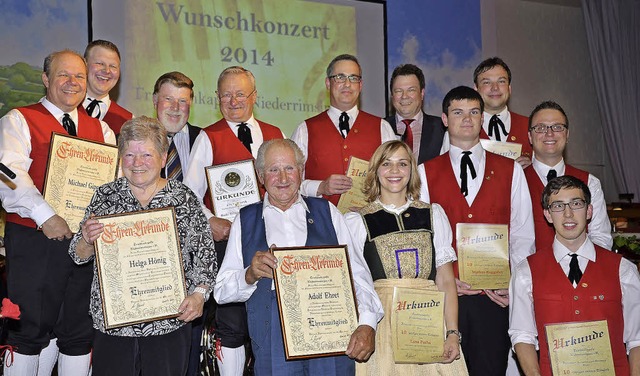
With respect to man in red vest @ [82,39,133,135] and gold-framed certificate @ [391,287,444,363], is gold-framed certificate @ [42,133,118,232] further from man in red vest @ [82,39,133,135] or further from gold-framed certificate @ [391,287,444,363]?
gold-framed certificate @ [391,287,444,363]

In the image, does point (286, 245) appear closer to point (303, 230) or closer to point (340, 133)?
point (303, 230)

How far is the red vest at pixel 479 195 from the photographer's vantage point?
4145mm

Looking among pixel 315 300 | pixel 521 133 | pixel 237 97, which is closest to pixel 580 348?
pixel 315 300

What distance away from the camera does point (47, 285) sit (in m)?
3.78

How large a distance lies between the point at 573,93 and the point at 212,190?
24.5 feet

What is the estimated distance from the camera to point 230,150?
4.45 m

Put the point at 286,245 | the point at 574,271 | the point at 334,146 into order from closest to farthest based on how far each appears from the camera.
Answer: the point at 286,245 → the point at 574,271 → the point at 334,146

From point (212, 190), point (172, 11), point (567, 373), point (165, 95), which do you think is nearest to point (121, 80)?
point (172, 11)

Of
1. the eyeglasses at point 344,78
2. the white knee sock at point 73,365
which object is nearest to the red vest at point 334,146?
the eyeglasses at point 344,78

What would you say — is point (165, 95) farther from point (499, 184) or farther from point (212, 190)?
point (499, 184)

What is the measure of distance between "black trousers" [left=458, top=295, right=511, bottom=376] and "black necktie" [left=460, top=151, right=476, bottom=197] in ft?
1.93

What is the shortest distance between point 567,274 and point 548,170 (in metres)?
0.85

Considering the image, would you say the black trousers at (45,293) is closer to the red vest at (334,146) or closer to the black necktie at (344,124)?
the red vest at (334,146)

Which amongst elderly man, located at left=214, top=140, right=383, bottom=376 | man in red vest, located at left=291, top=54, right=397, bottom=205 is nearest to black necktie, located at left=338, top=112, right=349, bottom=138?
man in red vest, located at left=291, top=54, right=397, bottom=205
